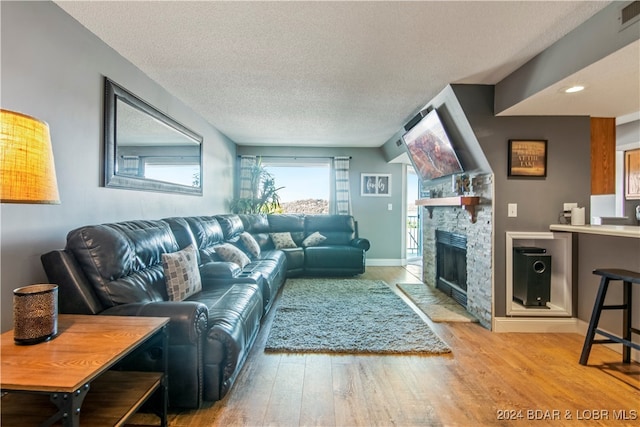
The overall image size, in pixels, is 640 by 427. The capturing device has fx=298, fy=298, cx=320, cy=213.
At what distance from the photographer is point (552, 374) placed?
210 centimetres

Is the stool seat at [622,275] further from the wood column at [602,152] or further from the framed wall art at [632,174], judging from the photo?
the framed wall art at [632,174]

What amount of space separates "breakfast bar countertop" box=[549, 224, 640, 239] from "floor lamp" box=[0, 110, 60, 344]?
10.1 feet

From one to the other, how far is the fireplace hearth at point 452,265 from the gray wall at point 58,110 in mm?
3503

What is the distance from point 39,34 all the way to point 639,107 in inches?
173

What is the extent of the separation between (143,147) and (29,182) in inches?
72.2

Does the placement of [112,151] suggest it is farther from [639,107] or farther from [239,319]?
[639,107]

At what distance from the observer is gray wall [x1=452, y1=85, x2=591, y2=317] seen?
9.43 feet

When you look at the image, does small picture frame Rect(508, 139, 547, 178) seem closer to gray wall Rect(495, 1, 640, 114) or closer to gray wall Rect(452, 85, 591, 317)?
gray wall Rect(452, 85, 591, 317)

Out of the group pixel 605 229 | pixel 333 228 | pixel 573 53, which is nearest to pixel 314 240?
pixel 333 228

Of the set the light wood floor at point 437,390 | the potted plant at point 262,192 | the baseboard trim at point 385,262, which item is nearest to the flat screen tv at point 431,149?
the light wood floor at point 437,390

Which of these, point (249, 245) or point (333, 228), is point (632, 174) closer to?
point (333, 228)

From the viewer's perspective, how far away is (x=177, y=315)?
1604 millimetres

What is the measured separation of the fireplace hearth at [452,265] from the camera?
11.8 feet

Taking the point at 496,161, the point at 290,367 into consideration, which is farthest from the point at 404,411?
the point at 496,161
